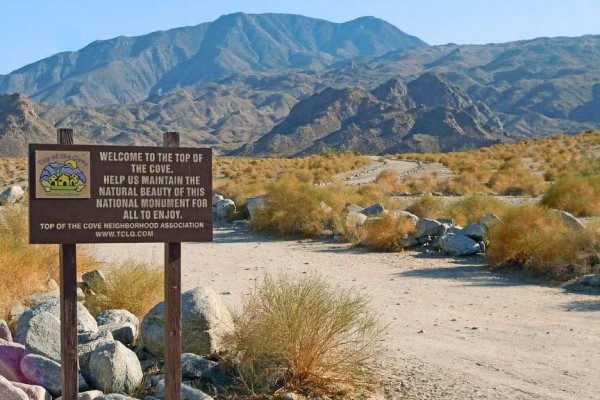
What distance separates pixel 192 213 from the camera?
6.98 meters

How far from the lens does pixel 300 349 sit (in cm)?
789

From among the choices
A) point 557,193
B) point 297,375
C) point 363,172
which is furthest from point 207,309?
point 363,172

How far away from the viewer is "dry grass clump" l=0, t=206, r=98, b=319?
35.3 ft

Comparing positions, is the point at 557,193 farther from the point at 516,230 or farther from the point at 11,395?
the point at 11,395

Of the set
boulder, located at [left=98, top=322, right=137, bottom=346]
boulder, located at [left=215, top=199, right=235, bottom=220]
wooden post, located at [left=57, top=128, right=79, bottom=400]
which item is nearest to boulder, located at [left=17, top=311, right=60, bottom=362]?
boulder, located at [left=98, top=322, right=137, bottom=346]

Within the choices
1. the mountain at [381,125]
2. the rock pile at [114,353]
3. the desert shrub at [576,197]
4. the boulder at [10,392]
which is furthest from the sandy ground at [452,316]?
the mountain at [381,125]

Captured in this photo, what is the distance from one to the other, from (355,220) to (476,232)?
398cm

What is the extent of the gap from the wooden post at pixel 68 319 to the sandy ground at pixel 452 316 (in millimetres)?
3110

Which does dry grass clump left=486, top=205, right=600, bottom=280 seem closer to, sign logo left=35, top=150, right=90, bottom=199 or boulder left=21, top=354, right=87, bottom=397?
boulder left=21, top=354, right=87, bottom=397

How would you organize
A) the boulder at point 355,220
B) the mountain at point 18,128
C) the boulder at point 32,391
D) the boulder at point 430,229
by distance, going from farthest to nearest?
the mountain at point 18,128, the boulder at point 355,220, the boulder at point 430,229, the boulder at point 32,391

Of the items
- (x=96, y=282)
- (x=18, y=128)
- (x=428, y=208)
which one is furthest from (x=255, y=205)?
(x=18, y=128)

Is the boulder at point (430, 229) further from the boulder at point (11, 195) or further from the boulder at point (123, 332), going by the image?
the boulder at point (11, 195)

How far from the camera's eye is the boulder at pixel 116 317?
970cm

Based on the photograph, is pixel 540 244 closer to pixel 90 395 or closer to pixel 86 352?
pixel 86 352
